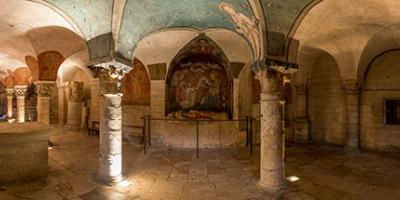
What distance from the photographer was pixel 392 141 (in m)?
7.79

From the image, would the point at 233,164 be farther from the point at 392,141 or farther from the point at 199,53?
the point at 392,141

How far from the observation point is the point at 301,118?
963 centimetres

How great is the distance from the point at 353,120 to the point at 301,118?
Answer: 77.2 inches

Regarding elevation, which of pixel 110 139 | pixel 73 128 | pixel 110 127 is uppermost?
pixel 110 127

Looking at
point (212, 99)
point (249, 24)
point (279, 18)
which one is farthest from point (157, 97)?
point (279, 18)

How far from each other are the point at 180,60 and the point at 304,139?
5.76 meters

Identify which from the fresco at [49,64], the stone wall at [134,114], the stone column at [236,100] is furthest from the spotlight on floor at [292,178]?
the fresco at [49,64]

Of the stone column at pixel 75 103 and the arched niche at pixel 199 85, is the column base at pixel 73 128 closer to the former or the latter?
the stone column at pixel 75 103

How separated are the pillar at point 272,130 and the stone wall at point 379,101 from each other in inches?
212

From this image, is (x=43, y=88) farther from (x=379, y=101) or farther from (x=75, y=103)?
(x=379, y=101)

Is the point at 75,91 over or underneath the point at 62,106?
over

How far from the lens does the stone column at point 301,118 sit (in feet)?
31.4

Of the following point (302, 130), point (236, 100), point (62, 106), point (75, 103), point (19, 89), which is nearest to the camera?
point (236, 100)

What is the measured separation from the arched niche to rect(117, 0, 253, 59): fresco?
108 inches
